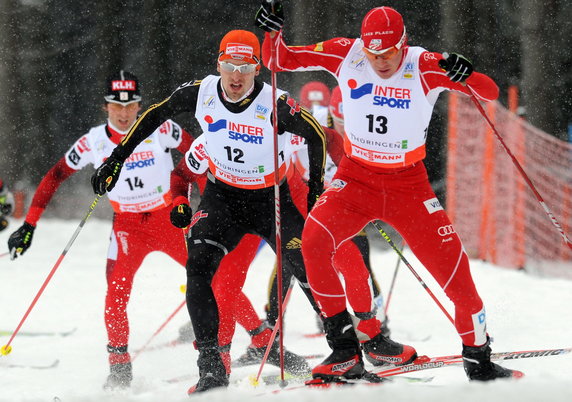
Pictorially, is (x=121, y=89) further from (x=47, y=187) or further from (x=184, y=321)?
(x=184, y=321)

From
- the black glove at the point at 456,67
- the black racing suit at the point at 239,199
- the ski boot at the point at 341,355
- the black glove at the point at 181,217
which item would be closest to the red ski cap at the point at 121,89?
the black racing suit at the point at 239,199

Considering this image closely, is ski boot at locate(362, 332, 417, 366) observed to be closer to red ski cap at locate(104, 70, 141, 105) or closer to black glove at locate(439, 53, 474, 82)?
black glove at locate(439, 53, 474, 82)

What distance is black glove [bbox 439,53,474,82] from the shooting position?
4258 mm

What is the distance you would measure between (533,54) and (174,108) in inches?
260

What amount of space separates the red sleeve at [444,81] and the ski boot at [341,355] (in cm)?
131

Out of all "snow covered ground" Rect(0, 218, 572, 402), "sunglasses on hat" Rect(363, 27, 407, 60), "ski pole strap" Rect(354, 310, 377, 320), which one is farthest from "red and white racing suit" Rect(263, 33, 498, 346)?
"ski pole strap" Rect(354, 310, 377, 320)

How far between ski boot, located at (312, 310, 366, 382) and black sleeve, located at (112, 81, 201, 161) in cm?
152

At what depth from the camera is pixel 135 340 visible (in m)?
7.00

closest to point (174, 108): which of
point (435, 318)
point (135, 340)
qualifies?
point (135, 340)

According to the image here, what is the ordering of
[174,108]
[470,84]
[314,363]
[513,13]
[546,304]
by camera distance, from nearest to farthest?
[470,84]
[174,108]
[314,363]
[546,304]
[513,13]

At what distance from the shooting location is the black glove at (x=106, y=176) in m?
4.83

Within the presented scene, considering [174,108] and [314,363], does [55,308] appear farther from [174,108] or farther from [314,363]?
[174,108]

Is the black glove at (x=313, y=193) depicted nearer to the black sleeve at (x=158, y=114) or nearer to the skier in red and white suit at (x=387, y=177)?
the skier in red and white suit at (x=387, y=177)

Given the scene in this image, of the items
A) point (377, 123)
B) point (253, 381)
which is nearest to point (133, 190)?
point (253, 381)
